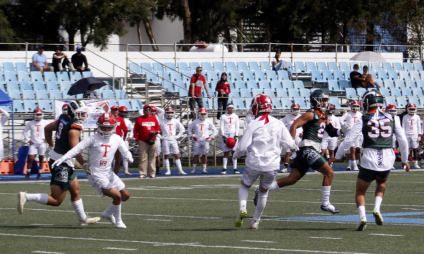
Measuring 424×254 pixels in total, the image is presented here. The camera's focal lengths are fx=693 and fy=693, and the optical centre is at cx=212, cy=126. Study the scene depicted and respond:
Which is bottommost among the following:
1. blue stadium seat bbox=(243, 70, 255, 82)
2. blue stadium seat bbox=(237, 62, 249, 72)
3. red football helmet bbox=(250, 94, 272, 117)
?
red football helmet bbox=(250, 94, 272, 117)

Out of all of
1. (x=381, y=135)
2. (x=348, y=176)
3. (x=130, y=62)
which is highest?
(x=130, y=62)

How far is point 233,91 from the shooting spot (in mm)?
23922

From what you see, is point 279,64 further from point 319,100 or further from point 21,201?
point 21,201

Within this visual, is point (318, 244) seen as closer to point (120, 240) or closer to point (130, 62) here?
point (120, 240)

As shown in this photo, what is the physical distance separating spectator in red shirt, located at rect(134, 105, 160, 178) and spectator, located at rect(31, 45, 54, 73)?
24.1 ft

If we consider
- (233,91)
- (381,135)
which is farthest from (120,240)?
(233,91)

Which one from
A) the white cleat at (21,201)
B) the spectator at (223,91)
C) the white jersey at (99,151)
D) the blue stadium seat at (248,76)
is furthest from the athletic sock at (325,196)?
the blue stadium seat at (248,76)

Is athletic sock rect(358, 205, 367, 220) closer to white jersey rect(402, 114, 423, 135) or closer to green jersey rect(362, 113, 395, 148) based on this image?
green jersey rect(362, 113, 395, 148)

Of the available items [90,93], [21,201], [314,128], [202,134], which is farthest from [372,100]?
[90,93]

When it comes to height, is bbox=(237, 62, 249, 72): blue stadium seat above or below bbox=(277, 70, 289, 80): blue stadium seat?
above

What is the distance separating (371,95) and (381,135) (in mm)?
548

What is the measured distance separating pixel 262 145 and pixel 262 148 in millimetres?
37

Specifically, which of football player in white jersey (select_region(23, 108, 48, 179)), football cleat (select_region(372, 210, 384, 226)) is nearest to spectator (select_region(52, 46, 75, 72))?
football player in white jersey (select_region(23, 108, 48, 179))

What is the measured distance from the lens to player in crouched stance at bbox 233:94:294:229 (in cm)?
831
